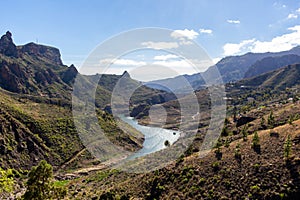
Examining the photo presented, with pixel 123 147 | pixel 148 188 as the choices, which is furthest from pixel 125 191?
pixel 123 147

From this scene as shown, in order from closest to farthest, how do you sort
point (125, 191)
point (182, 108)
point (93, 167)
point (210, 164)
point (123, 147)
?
point (210, 164) → point (125, 191) → point (93, 167) → point (123, 147) → point (182, 108)

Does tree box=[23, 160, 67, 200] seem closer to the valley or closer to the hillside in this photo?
the valley

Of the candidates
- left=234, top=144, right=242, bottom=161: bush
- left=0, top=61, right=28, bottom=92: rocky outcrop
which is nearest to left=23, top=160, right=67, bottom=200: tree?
left=234, top=144, right=242, bottom=161: bush

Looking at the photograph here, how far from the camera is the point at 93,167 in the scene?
245ft

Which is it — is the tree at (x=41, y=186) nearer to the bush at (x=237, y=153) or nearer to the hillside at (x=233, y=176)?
the hillside at (x=233, y=176)

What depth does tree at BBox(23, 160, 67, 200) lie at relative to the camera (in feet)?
74.1

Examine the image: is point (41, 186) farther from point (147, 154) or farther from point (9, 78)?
point (9, 78)

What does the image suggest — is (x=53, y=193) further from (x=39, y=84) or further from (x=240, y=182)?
(x=39, y=84)

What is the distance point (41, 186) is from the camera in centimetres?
2339

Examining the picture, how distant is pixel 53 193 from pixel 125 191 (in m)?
16.1

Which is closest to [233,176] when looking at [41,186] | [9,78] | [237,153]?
[237,153]

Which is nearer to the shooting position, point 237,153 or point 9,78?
point 237,153

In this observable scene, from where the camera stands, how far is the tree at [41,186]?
22.6 metres

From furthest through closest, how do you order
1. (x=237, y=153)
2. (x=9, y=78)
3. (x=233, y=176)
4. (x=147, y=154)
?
1. (x=9, y=78)
2. (x=147, y=154)
3. (x=237, y=153)
4. (x=233, y=176)
